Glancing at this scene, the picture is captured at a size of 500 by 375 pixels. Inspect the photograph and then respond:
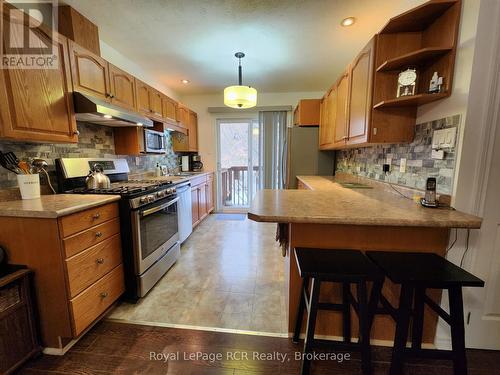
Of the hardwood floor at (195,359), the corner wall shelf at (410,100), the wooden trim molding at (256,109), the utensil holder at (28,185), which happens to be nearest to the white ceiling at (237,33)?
the corner wall shelf at (410,100)

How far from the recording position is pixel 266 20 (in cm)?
207

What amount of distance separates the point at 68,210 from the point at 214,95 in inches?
152

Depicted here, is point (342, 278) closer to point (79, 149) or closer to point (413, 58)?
point (413, 58)

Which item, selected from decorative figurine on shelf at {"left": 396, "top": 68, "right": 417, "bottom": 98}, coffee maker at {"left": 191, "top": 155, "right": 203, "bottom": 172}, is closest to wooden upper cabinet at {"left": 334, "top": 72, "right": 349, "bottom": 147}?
decorative figurine on shelf at {"left": 396, "top": 68, "right": 417, "bottom": 98}

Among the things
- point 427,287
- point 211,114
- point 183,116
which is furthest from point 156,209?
point 211,114

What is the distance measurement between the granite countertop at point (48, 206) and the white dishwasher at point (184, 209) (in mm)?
1167

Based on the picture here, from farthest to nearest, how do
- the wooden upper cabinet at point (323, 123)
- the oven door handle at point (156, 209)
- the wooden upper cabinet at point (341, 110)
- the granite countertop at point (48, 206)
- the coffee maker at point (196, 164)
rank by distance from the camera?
the coffee maker at point (196, 164) → the wooden upper cabinet at point (323, 123) → the wooden upper cabinet at point (341, 110) → the oven door handle at point (156, 209) → the granite countertop at point (48, 206)

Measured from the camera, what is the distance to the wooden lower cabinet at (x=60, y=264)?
4.27ft

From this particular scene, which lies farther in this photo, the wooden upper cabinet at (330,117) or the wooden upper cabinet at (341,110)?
the wooden upper cabinet at (330,117)

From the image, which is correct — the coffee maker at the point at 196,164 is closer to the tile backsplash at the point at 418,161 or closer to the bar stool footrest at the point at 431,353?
the tile backsplash at the point at 418,161

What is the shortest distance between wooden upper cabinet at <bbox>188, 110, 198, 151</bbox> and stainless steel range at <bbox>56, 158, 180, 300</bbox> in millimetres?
2064

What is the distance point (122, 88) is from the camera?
2.33 m

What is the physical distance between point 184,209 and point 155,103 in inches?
58.9

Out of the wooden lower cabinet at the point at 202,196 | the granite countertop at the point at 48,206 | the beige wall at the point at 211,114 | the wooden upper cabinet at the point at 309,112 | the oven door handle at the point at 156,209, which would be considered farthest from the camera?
the beige wall at the point at 211,114
